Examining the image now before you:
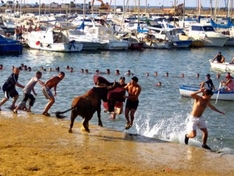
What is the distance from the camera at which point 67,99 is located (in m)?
24.1

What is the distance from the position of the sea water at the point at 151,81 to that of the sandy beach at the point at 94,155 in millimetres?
1626

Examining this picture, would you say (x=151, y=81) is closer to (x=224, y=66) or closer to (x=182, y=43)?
(x=224, y=66)

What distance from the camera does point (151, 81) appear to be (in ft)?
104

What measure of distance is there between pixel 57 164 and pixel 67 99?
13.2 meters

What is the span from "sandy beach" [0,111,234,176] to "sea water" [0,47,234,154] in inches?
64.0

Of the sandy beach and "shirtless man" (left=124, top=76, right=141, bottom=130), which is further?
"shirtless man" (left=124, top=76, right=141, bottom=130)

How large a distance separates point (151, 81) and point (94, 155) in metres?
20.0

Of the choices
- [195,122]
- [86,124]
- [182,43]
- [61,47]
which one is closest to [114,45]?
[61,47]

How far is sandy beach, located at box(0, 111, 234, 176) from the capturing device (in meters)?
10.8

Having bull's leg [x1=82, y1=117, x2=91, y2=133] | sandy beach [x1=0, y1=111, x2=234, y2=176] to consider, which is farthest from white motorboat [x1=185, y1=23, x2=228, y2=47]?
bull's leg [x1=82, y1=117, x2=91, y2=133]

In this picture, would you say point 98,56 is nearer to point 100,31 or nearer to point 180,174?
point 100,31

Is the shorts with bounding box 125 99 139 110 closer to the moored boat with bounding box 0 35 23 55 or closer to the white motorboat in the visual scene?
the moored boat with bounding box 0 35 23 55

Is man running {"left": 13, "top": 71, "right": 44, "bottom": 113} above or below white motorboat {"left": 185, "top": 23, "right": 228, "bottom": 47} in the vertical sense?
below

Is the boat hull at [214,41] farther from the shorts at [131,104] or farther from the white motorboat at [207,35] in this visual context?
the shorts at [131,104]
